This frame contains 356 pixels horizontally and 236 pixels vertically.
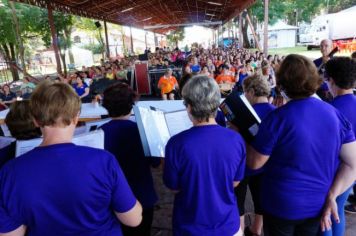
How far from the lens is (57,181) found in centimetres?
117

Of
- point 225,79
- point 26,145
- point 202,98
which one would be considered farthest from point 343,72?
point 225,79

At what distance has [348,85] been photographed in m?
2.00

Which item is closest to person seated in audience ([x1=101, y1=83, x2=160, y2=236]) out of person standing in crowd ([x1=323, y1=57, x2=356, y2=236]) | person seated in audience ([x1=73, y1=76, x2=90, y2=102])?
person standing in crowd ([x1=323, y1=57, x2=356, y2=236])

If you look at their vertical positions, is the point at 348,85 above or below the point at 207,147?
above

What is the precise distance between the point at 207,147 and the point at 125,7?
18.1 meters

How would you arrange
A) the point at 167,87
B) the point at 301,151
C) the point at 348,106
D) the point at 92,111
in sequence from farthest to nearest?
1. the point at 167,87
2. the point at 92,111
3. the point at 348,106
4. the point at 301,151

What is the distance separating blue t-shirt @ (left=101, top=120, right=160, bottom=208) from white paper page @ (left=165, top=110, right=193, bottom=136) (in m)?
0.22

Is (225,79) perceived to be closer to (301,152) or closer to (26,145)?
(301,152)

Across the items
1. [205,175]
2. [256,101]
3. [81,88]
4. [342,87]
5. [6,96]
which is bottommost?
[6,96]

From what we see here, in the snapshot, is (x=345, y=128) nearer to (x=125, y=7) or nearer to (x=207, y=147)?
(x=207, y=147)

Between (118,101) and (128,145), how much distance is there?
0.29 m

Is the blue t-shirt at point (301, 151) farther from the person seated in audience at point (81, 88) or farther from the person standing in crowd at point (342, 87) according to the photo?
the person seated in audience at point (81, 88)

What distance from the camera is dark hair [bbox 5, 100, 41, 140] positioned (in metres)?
1.83

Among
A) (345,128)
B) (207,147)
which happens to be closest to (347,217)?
(345,128)
